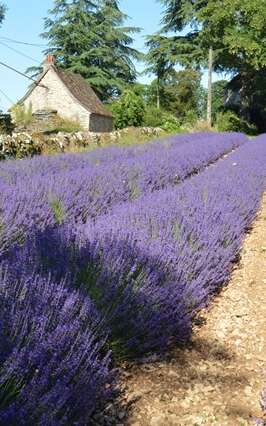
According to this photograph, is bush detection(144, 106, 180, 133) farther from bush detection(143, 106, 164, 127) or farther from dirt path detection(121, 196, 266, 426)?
dirt path detection(121, 196, 266, 426)

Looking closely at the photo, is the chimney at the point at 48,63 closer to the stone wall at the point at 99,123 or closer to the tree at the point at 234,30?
the stone wall at the point at 99,123

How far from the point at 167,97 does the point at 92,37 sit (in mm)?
7886

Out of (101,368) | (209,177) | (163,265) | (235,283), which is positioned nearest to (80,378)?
(101,368)

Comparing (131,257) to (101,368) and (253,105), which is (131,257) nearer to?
(101,368)

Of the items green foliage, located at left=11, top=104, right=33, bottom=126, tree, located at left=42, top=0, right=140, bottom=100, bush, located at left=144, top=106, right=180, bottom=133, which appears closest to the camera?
green foliage, located at left=11, top=104, right=33, bottom=126

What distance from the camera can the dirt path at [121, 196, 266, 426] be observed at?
2.16 metres

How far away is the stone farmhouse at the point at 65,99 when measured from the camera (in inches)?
1273

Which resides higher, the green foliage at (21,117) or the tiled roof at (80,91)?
the tiled roof at (80,91)

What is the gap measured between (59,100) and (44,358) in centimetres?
3263

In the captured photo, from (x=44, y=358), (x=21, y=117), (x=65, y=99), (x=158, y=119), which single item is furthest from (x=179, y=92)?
(x=44, y=358)

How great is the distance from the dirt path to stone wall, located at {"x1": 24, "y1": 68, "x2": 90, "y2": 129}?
1167 inches

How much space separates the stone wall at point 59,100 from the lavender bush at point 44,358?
30708 mm

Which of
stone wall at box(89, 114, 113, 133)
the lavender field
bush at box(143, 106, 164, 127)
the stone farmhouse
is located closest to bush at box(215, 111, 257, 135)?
bush at box(143, 106, 164, 127)

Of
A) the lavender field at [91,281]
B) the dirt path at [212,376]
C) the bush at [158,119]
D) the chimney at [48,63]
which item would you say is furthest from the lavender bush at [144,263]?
the chimney at [48,63]
